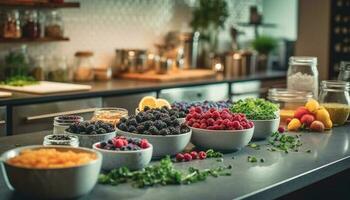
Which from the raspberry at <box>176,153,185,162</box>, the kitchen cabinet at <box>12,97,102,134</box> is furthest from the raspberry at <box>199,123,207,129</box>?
the kitchen cabinet at <box>12,97,102,134</box>

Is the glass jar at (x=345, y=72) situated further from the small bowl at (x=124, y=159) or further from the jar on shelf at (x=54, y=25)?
the jar on shelf at (x=54, y=25)

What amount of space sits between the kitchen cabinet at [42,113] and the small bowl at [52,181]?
2.23 m

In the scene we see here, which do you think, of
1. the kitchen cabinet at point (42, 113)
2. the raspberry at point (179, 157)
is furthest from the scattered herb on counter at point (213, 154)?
the kitchen cabinet at point (42, 113)

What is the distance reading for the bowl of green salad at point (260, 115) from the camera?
8.31 ft

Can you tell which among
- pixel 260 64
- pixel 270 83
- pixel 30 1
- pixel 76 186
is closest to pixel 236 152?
pixel 76 186

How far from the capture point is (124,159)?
6.13 feet

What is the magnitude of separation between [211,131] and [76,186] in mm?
782

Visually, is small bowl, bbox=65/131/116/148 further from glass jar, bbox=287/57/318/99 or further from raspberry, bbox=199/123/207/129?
glass jar, bbox=287/57/318/99

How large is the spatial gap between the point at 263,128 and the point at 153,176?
855mm

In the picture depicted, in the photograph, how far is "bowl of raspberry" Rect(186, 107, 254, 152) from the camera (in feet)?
7.38

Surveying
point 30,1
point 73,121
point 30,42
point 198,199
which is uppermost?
point 30,1

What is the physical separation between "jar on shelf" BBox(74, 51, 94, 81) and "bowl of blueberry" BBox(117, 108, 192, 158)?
9.44ft

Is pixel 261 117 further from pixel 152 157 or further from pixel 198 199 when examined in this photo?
pixel 198 199

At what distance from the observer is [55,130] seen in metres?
2.25
